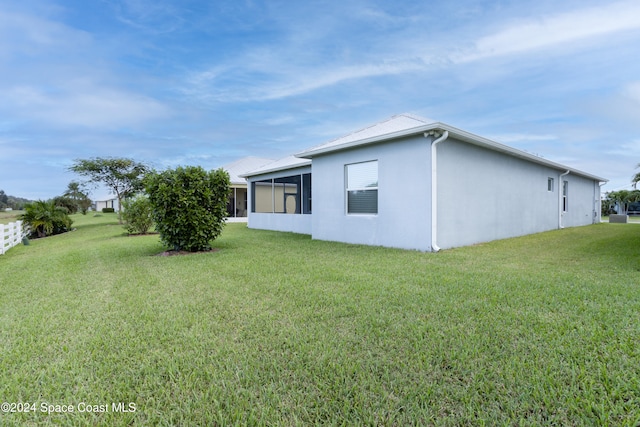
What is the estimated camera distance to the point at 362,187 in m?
8.99

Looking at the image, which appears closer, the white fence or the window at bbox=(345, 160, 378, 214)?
the window at bbox=(345, 160, 378, 214)

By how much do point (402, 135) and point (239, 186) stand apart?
51.6 ft

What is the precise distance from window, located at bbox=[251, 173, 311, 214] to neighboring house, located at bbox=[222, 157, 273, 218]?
5557 millimetres

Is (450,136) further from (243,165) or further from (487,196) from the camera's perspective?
(243,165)

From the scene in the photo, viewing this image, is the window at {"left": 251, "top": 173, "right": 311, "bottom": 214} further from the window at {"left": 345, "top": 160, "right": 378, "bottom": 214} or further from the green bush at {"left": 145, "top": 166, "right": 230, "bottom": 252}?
the green bush at {"left": 145, "top": 166, "right": 230, "bottom": 252}

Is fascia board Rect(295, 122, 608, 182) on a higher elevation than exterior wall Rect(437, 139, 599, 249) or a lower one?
higher

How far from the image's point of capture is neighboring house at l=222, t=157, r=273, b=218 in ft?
69.8

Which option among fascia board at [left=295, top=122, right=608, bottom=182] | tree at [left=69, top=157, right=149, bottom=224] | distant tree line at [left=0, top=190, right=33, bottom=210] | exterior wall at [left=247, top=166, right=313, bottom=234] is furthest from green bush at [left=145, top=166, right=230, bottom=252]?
distant tree line at [left=0, top=190, right=33, bottom=210]

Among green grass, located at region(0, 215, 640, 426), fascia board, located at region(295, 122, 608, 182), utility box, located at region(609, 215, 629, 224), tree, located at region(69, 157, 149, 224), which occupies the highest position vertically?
tree, located at region(69, 157, 149, 224)

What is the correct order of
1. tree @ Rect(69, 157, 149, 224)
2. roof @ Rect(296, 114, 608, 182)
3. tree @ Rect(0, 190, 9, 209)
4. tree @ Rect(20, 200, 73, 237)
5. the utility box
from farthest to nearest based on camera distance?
1. tree @ Rect(0, 190, 9, 209)
2. tree @ Rect(69, 157, 149, 224)
3. the utility box
4. tree @ Rect(20, 200, 73, 237)
5. roof @ Rect(296, 114, 608, 182)

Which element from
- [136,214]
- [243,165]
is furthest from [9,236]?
[243,165]

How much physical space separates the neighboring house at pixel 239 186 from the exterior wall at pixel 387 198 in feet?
40.2

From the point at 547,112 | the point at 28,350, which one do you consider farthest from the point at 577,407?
the point at 547,112

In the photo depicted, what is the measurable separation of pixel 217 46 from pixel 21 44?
6.13m
